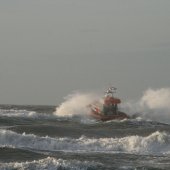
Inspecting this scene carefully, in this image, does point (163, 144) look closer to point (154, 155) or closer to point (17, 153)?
point (154, 155)

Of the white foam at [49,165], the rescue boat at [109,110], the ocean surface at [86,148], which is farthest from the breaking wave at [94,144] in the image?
the rescue boat at [109,110]

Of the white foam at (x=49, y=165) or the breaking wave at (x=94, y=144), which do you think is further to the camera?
the breaking wave at (x=94, y=144)

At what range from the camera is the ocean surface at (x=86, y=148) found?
34519 mm

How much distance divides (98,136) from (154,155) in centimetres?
1173

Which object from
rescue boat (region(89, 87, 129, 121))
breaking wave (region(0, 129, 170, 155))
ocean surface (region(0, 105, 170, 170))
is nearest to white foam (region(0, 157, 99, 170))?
ocean surface (region(0, 105, 170, 170))

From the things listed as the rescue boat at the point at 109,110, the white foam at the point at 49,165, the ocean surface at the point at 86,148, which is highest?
the rescue boat at the point at 109,110

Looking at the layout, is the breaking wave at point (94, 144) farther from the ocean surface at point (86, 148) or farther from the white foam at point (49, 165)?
the white foam at point (49, 165)

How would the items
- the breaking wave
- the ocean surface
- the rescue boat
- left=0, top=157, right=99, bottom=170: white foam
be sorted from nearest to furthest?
left=0, top=157, right=99, bottom=170: white foam
the ocean surface
the breaking wave
the rescue boat

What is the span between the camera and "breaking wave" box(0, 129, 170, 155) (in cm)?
4462

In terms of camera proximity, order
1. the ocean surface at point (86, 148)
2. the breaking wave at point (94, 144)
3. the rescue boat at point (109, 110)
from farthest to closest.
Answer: the rescue boat at point (109, 110)
the breaking wave at point (94, 144)
the ocean surface at point (86, 148)

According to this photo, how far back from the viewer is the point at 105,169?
34.1 meters

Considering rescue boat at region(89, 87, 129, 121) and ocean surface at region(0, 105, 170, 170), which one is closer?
ocean surface at region(0, 105, 170, 170)

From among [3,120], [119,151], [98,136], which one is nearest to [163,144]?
[119,151]

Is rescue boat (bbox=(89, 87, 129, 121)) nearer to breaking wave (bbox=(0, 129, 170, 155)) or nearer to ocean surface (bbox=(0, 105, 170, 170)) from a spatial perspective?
ocean surface (bbox=(0, 105, 170, 170))
